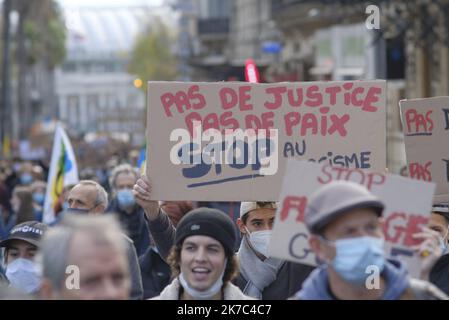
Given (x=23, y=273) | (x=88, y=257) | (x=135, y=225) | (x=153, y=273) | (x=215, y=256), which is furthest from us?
(x=135, y=225)

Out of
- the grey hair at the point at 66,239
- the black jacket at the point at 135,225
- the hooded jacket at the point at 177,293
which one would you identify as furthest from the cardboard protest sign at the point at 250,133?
the black jacket at the point at 135,225

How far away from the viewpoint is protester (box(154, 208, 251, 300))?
6.05 metres

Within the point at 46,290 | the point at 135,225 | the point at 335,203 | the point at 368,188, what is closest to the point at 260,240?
the point at 368,188

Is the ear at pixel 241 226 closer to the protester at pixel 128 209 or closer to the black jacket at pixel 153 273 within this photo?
the black jacket at pixel 153 273

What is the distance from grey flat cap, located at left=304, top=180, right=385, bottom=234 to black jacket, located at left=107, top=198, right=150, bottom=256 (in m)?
5.91

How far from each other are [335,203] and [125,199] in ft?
23.0

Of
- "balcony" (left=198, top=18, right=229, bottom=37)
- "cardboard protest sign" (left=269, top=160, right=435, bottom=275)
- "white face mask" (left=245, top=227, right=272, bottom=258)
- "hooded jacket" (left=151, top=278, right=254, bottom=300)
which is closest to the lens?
"cardboard protest sign" (left=269, top=160, right=435, bottom=275)

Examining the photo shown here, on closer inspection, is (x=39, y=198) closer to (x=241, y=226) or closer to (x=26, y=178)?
(x=26, y=178)

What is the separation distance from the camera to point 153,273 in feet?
29.9

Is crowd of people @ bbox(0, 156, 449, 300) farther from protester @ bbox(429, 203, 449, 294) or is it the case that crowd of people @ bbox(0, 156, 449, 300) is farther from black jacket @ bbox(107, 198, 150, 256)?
black jacket @ bbox(107, 198, 150, 256)

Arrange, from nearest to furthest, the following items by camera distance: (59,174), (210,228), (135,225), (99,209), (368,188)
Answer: (368,188) → (210,228) → (99,209) → (135,225) → (59,174)

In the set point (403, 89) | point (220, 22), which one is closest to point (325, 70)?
point (403, 89)

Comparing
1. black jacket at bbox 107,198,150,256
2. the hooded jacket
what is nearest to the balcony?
black jacket at bbox 107,198,150,256

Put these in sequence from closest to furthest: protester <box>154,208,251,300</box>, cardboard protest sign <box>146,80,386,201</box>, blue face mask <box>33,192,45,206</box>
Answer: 1. protester <box>154,208,251,300</box>
2. cardboard protest sign <box>146,80,386,201</box>
3. blue face mask <box>33,192,45,206</box>
